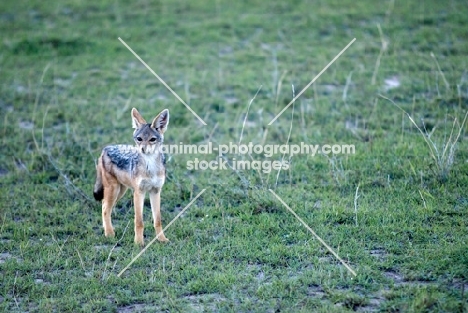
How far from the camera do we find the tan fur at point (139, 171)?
308 inches

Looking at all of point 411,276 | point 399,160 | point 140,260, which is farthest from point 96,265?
point 399,160

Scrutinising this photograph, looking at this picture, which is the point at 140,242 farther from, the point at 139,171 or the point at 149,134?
the point at 149,134

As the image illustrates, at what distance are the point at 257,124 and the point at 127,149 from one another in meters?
3.67

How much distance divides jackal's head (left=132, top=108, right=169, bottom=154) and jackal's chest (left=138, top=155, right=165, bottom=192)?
11cm

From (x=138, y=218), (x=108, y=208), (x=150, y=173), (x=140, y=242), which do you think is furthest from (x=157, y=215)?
(x=108, y=208)

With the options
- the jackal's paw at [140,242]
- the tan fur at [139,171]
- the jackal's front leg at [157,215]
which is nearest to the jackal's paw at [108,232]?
the tan fur at [139,171]

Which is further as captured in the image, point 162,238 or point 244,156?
point 244,156

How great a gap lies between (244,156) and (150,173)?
8.51 ft

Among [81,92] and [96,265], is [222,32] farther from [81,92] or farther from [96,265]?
[96,265]

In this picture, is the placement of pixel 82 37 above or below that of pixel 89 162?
above

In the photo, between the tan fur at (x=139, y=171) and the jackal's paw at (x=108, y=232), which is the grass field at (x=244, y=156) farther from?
the tan fur at (x=139, y=171)

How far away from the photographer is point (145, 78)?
13.6 metres

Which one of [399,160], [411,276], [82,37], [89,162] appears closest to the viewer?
[411,276]

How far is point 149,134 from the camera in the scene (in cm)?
788
